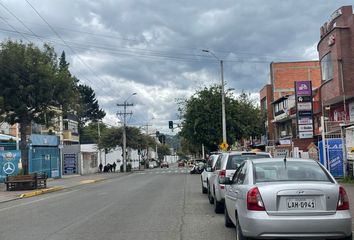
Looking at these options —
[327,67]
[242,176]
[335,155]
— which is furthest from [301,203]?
[327,67]

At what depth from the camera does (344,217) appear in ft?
25.1

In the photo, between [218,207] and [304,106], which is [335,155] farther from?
[218,207]

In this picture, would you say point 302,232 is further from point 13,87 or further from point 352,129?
point 13,87

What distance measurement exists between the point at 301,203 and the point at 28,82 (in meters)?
25.4

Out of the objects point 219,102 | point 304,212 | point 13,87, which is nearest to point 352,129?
point 304,212

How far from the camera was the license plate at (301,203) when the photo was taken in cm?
763

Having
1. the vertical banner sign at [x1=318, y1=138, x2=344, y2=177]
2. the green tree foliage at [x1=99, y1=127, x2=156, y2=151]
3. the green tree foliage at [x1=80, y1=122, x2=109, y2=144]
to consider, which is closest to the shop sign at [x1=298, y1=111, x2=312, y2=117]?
the vertical banner sign at [x1=318, y1=138, x2=344, y2=177]

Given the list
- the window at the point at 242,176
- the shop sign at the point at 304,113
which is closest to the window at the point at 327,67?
the shop sign at the point at 304,113

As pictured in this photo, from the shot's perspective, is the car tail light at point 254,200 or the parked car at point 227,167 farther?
the parked car at point 227,167

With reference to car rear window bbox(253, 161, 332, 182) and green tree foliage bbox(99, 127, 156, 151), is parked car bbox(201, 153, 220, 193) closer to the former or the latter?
car rear window bbox(253, 161, 332, 182)

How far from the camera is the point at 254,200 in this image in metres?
7.78

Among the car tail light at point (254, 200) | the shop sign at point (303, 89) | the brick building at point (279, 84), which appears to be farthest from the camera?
the brick building at point (279, 84)

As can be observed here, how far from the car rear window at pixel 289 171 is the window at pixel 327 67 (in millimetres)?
31450

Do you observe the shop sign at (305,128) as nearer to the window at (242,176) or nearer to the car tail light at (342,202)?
the window at (242,176)
